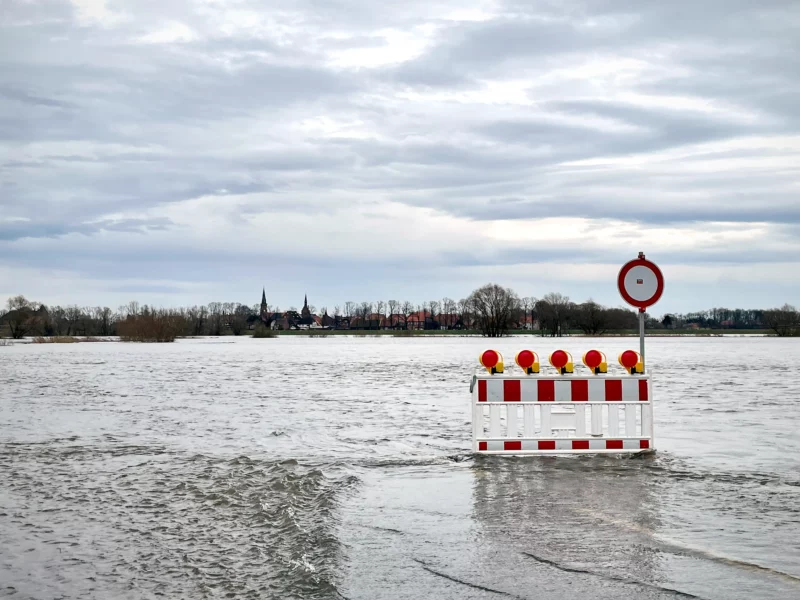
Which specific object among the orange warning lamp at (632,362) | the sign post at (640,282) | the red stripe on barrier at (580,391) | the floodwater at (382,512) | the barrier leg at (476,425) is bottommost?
the floodwater at (382,512)

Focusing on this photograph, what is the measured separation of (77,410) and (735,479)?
47.1ft

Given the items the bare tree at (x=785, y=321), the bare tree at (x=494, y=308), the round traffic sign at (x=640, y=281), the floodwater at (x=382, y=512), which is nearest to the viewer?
the floodwater at (x=382, y=512)

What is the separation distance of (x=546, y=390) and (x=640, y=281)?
2.38 meters

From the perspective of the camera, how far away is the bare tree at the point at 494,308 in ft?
560

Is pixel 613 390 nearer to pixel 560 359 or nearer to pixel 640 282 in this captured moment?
pixel 560 359

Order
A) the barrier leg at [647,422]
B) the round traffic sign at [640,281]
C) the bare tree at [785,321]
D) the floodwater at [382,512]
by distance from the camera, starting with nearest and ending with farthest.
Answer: the floodwater at [382,512]
the barrier leg at [647,422]
the round traffic sign at [640,281]
the bare tree at [785,321]

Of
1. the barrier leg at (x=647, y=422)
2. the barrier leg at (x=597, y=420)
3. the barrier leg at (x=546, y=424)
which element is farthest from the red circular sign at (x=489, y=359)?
the barrier leg at (x=647, y=422)

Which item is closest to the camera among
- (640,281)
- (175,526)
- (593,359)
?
(175,526)

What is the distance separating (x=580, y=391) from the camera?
34.5 feet

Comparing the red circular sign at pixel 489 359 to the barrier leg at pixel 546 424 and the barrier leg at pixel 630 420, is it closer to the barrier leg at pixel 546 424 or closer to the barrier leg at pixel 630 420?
the barrier leg at pixel 546 424

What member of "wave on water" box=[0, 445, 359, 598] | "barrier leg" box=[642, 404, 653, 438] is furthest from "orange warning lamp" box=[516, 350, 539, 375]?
"wave on water" box=[0, 445, 359, 598]

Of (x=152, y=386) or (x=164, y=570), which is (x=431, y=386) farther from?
(x=164, y=570)

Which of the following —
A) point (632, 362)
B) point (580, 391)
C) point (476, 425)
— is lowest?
point (476, 425)

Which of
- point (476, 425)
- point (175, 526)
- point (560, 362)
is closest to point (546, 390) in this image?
point (560, 362)
